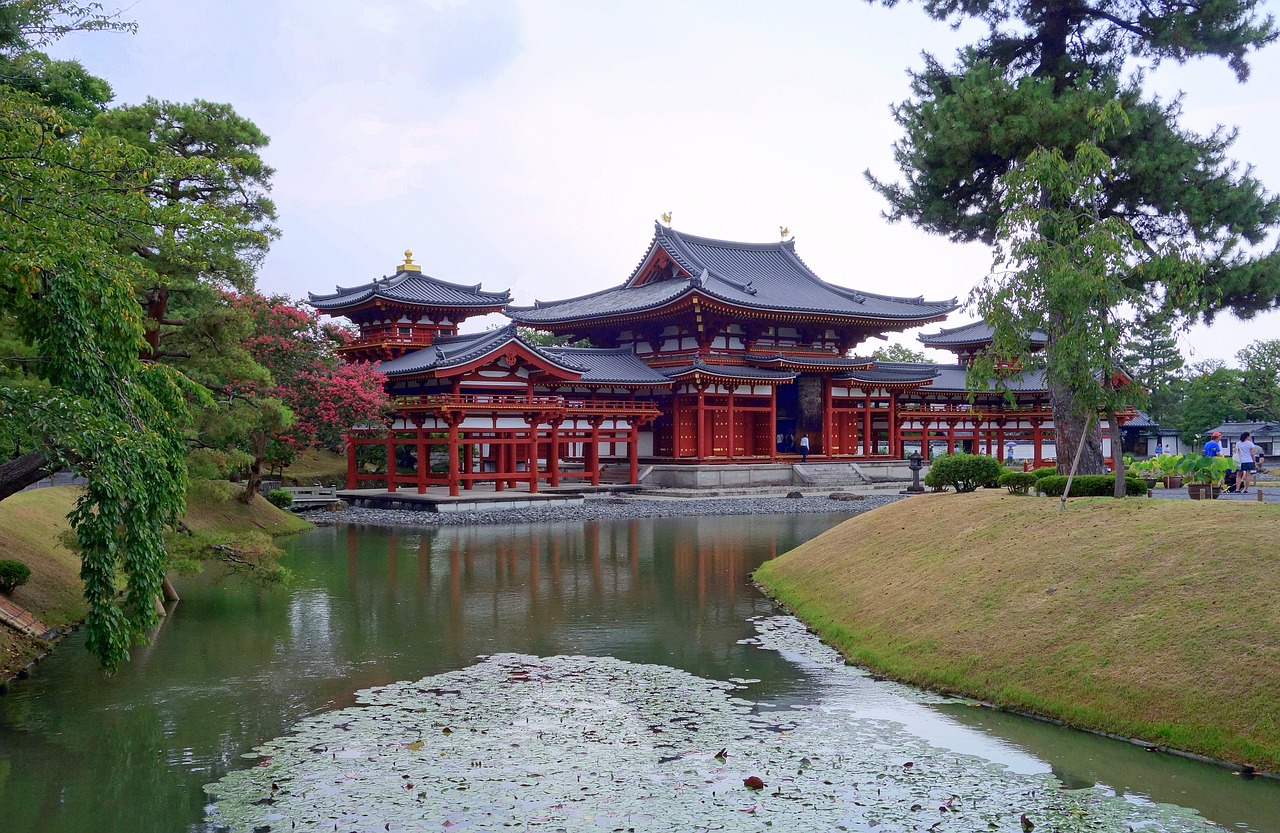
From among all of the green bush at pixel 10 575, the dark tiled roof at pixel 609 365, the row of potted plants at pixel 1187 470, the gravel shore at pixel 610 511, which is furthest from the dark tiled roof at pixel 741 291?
the green bush at pixel 10 575

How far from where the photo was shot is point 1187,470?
28125 millimetres

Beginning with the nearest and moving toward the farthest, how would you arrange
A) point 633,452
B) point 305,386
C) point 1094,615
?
point 1094,615, point 305,386, point 633,452

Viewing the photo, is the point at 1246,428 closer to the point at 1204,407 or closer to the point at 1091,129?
the point at 1204,407

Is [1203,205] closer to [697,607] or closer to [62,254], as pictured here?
[697,607]

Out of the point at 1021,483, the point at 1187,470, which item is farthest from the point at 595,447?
the point at 1021,483

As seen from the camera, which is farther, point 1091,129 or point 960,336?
point 960,336

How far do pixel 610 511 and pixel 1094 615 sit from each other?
2290 cm

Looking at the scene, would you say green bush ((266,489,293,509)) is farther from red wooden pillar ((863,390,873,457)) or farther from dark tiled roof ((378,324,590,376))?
red wooden pillar ((863,390,873,457))

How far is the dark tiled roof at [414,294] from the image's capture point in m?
40.5

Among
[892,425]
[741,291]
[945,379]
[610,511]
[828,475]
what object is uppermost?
[741,291]

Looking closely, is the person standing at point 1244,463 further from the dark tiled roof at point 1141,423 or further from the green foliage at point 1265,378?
the dark tiled roof at point 1141,423

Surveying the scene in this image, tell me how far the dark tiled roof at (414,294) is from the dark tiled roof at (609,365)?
389 cm

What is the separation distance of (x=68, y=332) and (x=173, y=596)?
384 inches

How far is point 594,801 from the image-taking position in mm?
7918
